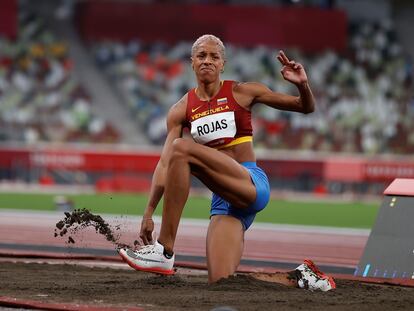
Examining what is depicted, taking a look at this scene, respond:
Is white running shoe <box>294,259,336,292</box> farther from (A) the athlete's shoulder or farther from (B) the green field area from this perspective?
(B) the green field area

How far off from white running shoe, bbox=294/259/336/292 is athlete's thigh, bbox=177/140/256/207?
2.00ft

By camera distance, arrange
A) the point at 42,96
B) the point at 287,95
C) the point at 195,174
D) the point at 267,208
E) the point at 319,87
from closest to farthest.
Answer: the point at 195,174
the point at 287,95
the point at 267,208
the point at 42,96
the point at 319,87

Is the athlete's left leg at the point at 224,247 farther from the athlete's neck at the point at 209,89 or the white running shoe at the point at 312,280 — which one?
the athlete's neck at the point at 209,89

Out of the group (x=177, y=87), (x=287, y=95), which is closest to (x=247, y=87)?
(x=287, y=95)

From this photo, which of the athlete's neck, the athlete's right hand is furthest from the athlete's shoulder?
the athlete's right hand

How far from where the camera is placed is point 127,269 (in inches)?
370

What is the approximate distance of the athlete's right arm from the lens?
752 cm

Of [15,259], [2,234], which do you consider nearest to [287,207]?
[2,234]

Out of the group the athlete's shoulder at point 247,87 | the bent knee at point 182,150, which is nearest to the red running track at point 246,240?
the athlete's shoulder at point 247,87

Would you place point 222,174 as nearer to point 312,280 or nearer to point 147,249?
point 147,249

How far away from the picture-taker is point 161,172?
7637mm

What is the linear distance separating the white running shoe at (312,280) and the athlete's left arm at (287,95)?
1106mm

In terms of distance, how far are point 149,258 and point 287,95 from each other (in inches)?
58.4

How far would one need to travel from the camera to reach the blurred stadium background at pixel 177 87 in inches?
1012
